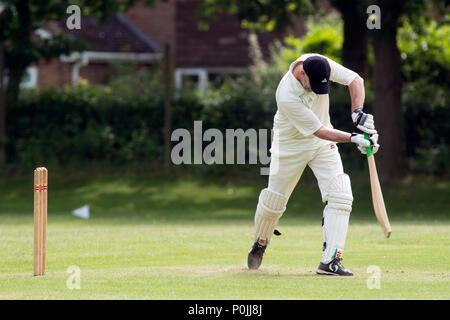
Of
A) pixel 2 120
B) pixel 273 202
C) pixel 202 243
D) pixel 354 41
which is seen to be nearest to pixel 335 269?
pixel 273 202

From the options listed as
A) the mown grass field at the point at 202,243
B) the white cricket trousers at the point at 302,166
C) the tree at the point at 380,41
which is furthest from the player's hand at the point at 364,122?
the tree at the point at 380,41

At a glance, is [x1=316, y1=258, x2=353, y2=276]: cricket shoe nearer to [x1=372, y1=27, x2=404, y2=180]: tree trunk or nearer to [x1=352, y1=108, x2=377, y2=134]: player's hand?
[x1=352, y1=108, x2=377, y2=134]: player's hand

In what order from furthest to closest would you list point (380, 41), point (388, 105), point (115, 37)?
1. point (115, 37)
2. point (388, 105)
3. point (380, 41)

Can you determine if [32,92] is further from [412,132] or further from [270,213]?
[270,213]

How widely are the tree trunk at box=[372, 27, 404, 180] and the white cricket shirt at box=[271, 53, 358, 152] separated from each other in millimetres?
9446

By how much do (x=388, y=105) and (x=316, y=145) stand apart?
964cm

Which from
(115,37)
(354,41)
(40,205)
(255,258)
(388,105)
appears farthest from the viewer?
(115,37)

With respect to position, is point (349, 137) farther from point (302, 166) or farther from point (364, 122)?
point (302, 166)

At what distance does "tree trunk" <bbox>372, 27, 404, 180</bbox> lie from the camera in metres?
17.5

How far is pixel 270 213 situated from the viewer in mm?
8430

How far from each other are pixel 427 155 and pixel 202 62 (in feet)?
51.8

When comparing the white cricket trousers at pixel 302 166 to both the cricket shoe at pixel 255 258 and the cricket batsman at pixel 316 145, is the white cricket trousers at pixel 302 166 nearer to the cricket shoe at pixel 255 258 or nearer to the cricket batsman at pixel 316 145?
the cricket batsman at pixel 316 145

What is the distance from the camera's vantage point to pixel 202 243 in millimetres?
10797
